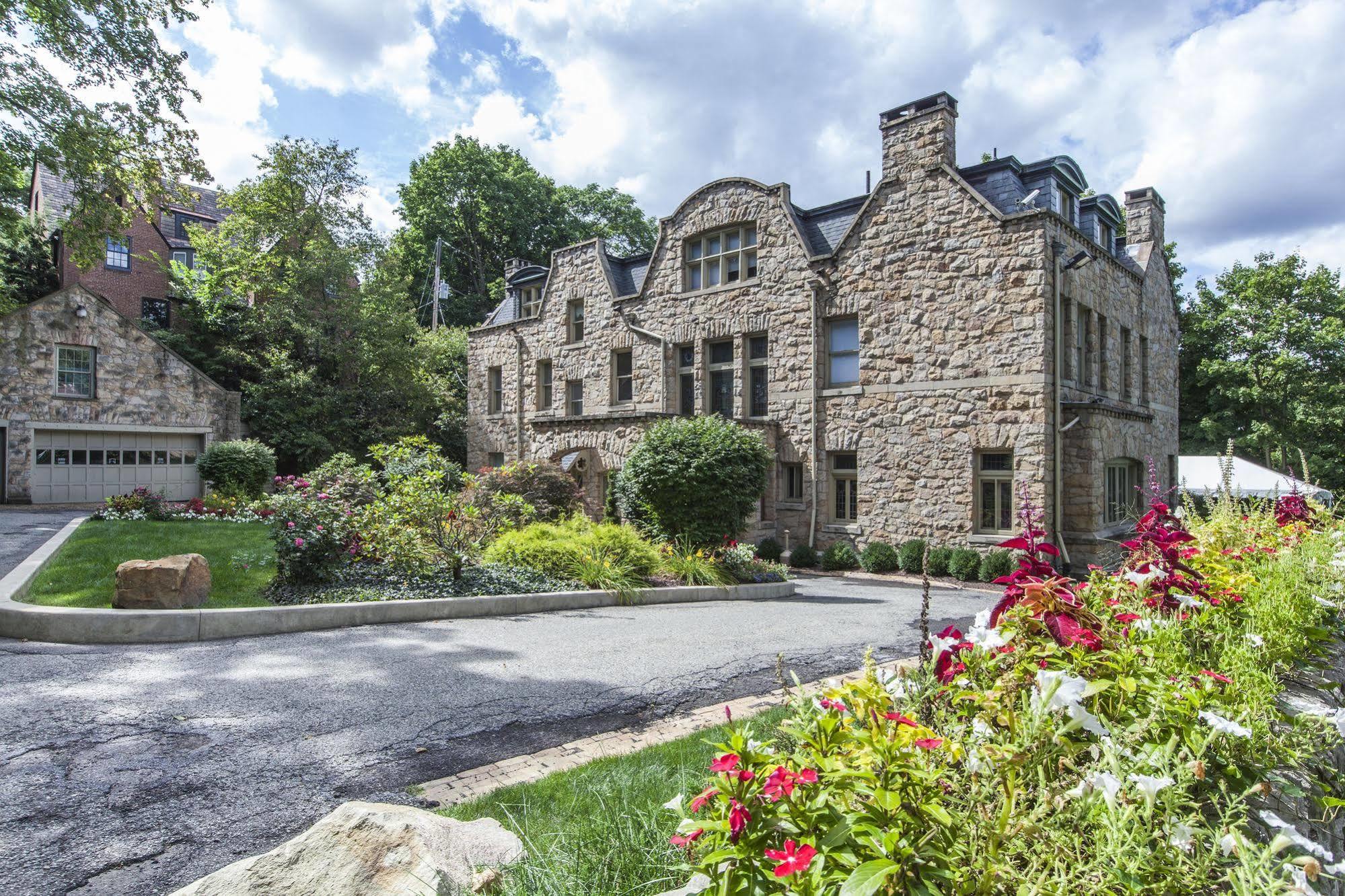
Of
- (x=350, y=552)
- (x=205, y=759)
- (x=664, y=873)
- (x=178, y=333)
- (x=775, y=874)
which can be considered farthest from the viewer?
(x=178, y=333)

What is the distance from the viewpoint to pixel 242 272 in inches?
1112

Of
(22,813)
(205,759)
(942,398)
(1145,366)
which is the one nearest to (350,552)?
(205,759)

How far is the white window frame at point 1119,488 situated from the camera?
15.2 meters

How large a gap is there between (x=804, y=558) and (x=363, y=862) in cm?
1492

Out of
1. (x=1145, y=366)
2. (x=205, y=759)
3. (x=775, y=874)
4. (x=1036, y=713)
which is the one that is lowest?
(x=205, y=759)

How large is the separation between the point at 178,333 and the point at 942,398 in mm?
28563

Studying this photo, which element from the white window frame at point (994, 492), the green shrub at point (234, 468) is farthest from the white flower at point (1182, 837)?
the green shrub at point (234, 468)

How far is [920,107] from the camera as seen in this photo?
51.2ft

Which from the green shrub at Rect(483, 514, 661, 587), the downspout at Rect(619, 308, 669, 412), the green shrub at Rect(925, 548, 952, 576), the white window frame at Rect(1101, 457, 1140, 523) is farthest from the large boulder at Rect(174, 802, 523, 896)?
the downspout at Rect(619, 308, 669, 412)

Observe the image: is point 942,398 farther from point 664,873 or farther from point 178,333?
point 178,333

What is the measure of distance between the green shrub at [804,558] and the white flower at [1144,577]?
13658 mm

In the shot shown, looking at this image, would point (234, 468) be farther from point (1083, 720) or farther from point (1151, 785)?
point (1151, 785)

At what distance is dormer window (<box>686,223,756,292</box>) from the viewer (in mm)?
18938

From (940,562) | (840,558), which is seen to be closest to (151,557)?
(840,558)
